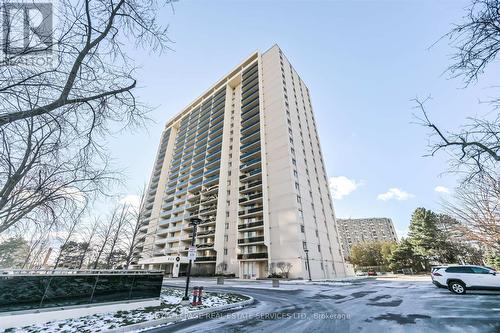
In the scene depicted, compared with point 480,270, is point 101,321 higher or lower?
lower

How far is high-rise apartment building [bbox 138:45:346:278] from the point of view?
115 feet

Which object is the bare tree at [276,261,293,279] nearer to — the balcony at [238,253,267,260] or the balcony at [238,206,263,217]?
the balcony at [238,253,267,260]

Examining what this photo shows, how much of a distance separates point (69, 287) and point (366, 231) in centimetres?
12941

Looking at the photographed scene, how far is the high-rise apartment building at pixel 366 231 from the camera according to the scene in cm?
11075

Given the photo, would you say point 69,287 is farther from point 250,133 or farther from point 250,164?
point 250,133

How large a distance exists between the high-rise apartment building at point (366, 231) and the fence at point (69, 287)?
118462 mm

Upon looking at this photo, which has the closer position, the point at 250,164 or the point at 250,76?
the point at 250,164

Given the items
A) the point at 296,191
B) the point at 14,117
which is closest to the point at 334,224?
the point at 296,191

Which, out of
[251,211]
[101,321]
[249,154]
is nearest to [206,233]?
[251,211]

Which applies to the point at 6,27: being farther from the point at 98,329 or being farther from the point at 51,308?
the point at 51,308

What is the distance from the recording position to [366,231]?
11269 cm

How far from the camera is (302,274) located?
98.4ft

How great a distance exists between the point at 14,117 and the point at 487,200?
1838 centimetres

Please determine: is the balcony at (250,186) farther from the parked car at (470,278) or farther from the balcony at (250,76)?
the parked car at (470,278)
